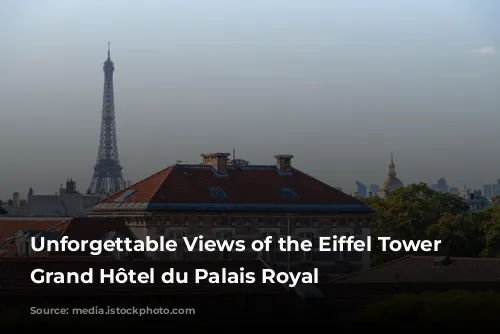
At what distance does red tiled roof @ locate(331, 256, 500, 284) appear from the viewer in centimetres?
6366

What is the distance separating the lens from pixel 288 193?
81812mm

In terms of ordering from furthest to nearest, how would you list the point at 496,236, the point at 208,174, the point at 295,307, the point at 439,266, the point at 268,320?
the point at 496,236 < the point at 208,174 < the point at 439,266 < the point at 295,307 < the point at 268,320

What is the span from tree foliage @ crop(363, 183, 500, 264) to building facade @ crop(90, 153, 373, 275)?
840 cm

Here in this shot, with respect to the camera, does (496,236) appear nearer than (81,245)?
No

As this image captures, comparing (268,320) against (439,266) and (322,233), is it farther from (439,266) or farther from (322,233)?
(322,233)

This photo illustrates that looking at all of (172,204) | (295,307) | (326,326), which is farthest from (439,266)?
(326,326)

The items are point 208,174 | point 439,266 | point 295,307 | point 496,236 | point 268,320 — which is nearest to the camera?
point 268,320

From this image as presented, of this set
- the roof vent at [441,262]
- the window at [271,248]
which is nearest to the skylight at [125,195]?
the window at [271,248]

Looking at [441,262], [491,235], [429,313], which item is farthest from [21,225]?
Answer: [429,313]

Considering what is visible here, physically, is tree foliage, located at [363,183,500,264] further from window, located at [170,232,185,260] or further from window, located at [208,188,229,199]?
window, located at [170,232,185,260]

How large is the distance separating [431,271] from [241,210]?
1528 cm

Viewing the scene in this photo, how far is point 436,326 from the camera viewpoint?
36.5 meters

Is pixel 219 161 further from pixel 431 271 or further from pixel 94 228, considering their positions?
pixel 431 271

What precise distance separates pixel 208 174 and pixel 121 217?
7.59 metres
